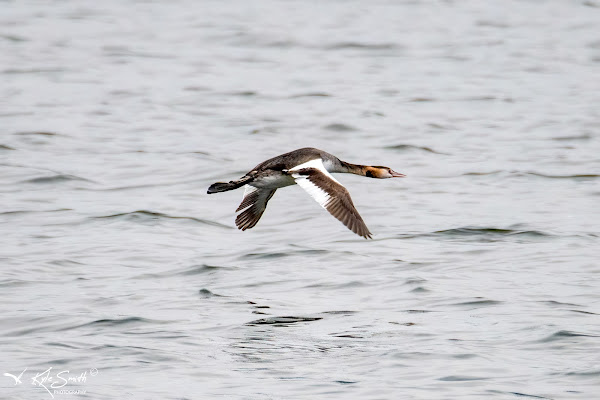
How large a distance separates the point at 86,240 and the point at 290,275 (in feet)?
8.30

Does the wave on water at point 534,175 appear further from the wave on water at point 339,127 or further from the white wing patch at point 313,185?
the white wing patch at point 313,185

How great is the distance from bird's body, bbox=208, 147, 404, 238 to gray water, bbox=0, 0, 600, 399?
0.73 meters

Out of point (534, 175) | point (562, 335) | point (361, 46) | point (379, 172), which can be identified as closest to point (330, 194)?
point (379, 172)

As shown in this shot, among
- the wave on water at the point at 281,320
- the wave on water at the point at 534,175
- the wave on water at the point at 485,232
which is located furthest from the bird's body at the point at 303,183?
the wave on water at the point at 534,175

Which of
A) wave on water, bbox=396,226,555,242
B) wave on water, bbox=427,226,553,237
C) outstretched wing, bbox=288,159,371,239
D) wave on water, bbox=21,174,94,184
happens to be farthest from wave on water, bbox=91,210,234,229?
outstretched wing, bbox=288,159,371,239

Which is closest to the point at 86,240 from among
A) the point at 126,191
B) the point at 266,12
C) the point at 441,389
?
the point at 126,191

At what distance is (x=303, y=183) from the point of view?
10.4 meters

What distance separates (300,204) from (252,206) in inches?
115

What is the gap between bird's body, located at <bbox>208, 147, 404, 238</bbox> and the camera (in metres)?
10.1

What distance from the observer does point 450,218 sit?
44.4ft

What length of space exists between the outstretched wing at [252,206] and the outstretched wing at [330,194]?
0.85 meters

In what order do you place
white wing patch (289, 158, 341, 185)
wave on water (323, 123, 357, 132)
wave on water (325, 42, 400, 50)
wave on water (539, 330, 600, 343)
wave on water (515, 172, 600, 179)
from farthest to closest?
wave on water (325, 42, 400, 50), wave on water (323, 123, 357, 132), wave on water (515, 172, 600, 179), white wing patch (289, 158, 341, 185), wave on water (539, 330, 600, 343)
